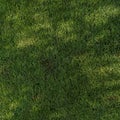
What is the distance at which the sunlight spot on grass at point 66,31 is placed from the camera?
6645 mm

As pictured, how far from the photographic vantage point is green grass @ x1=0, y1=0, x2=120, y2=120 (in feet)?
21.5

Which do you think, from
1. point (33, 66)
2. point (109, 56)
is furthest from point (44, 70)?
point (109, 56)

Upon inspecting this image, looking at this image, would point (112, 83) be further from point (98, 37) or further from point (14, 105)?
point (14, 105)

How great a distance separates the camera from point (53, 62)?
668 cm

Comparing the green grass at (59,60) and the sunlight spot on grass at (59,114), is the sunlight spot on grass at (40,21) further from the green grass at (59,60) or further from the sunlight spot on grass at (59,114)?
the sunlight spot on grass at (59,114)

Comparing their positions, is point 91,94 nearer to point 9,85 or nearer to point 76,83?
point 76,83

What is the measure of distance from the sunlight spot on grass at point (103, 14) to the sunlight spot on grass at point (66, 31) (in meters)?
0.34

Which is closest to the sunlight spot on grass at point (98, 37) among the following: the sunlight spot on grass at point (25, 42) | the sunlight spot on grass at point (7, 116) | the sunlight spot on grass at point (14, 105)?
the sunlight spot on grass at point (25, 42)

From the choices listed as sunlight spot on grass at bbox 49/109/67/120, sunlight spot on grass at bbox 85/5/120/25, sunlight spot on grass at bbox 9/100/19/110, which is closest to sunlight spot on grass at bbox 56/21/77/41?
sunlight spot on grass at bbox 85/5/120/25

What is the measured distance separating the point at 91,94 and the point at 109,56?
669 millimetres

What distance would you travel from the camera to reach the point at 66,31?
666 cm

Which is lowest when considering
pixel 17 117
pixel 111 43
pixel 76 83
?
pixel 17 117

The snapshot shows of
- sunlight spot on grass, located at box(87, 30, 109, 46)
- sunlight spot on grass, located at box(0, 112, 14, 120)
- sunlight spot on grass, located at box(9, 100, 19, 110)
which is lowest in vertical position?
sunlight spot on grass, located at box(0, 112, 14, 120)

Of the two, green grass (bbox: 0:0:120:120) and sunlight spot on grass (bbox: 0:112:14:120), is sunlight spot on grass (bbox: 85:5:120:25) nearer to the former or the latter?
green grass (bbox: 0:0:120:120)
